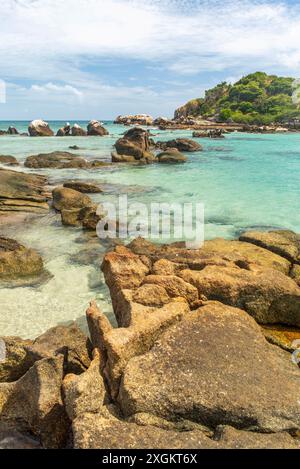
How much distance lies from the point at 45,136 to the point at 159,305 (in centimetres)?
7443

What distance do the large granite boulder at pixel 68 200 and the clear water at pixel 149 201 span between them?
2.35ft

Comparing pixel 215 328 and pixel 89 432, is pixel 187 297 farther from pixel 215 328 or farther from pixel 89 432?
pixel 89 432

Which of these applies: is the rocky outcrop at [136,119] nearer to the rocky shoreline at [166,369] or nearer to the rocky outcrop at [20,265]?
the rocky outcrop at [20,265]

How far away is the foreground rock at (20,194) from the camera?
666 inches

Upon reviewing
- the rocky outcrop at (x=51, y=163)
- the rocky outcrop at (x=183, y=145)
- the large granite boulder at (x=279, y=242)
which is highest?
the rocky outcrop at (x=183, y=145)

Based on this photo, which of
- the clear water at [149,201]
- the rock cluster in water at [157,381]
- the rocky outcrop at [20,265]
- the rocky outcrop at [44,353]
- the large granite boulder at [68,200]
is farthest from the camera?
the large granite boulder at [68,200]

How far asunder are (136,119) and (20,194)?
4369 inches

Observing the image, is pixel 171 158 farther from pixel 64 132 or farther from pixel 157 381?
pixel 64 132

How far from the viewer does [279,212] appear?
59.1 ft

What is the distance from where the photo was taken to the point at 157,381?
4.53 m

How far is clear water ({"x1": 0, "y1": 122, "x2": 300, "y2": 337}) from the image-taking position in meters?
8.23

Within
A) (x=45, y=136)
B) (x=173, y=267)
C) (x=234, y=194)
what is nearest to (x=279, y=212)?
(x=234, y=194)

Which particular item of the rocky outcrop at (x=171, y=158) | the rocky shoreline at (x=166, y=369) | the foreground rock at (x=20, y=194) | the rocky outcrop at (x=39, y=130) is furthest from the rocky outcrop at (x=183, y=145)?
the rocky shoreline at (x=166, y=369)
